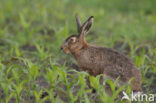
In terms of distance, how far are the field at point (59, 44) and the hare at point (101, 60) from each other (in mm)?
238

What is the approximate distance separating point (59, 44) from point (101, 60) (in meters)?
2.19

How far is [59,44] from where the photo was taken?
24.7 ft

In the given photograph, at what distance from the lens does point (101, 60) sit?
550 cm

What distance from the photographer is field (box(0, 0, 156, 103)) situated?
4780 mm

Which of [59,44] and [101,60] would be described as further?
[59,44]

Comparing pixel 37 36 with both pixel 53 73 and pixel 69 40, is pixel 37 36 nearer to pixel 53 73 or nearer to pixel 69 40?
pixel 69 40

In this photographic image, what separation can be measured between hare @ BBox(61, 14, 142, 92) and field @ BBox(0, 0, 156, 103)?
238 millimetres

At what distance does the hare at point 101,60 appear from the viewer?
16.9 feet

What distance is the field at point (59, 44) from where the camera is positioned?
4780 millimetres

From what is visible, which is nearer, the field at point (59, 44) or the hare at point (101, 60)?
the field at point (59, 44)

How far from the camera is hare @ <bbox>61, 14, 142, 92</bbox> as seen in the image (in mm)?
5164

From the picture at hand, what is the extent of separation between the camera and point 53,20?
948 centimetres

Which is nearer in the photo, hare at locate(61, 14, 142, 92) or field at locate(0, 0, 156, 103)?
field at locate(0, 0, 156, 103)

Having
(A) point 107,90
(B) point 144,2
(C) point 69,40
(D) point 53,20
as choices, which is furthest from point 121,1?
(A) point 107,90
